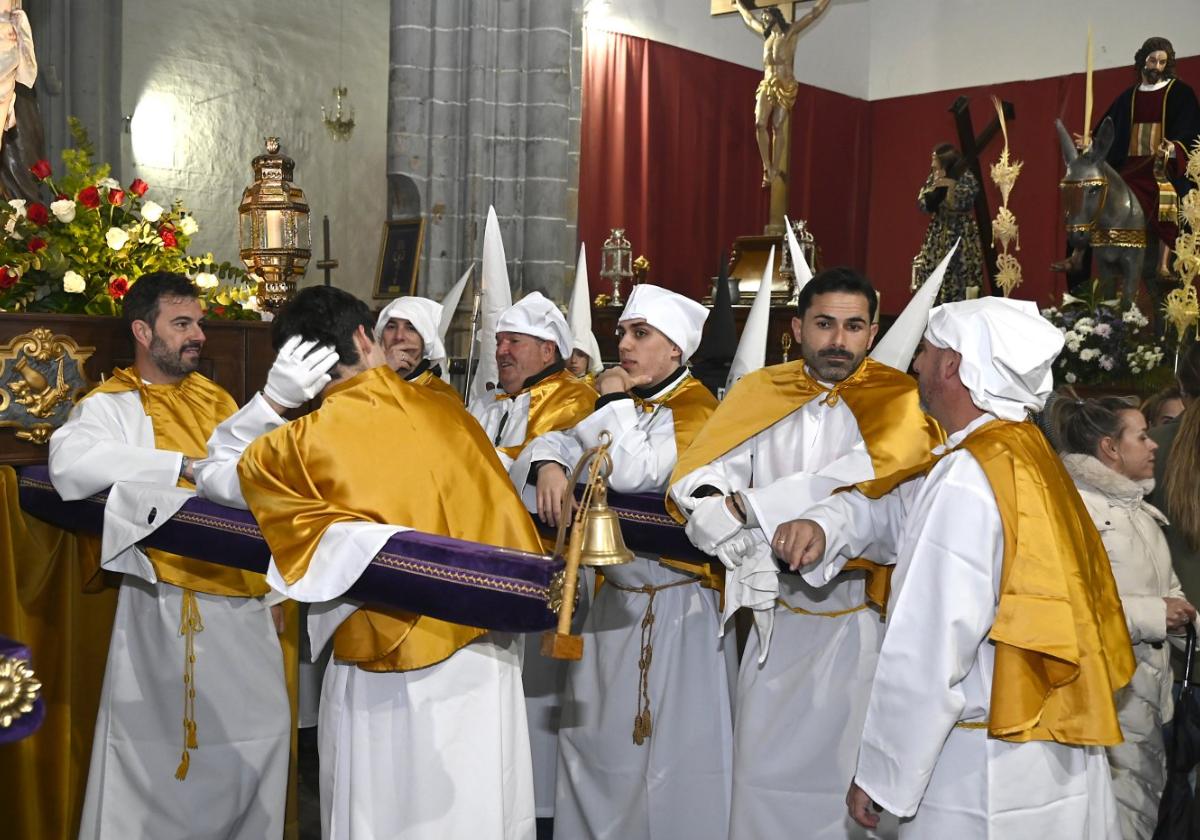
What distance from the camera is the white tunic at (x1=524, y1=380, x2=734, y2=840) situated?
4.35m

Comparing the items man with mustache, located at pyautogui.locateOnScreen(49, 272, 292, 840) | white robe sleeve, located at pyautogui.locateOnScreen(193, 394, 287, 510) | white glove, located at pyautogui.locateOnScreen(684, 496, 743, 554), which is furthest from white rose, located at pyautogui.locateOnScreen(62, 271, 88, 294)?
white glove, located at pyautogui.locateOnScreen(684, 496, 743, 554)

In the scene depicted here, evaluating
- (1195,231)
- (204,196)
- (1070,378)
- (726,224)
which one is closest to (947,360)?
(1070,378)

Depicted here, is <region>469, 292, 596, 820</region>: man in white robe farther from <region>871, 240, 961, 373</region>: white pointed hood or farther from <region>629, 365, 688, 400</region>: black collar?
<region>871, 240, 961, 373</region>: white pointed hood

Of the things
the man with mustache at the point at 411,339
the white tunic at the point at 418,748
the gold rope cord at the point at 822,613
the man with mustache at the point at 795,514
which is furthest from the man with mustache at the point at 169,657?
the gold rope cord at the point at 822,613

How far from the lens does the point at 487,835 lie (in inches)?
129

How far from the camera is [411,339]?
5.58m

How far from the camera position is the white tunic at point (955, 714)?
274cm

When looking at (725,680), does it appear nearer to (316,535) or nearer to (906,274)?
(316,535)

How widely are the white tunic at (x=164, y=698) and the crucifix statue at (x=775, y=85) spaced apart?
8.05 meters

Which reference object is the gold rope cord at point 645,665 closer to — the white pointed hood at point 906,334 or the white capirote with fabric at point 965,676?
the white pointed hood at point 906,334

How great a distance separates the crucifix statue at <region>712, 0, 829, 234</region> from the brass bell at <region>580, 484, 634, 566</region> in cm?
896

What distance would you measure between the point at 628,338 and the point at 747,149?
10417mm

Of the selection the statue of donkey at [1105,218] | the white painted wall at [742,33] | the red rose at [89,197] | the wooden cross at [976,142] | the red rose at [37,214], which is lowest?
the red rose at [37,214]

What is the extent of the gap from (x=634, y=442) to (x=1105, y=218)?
507 centimetres
